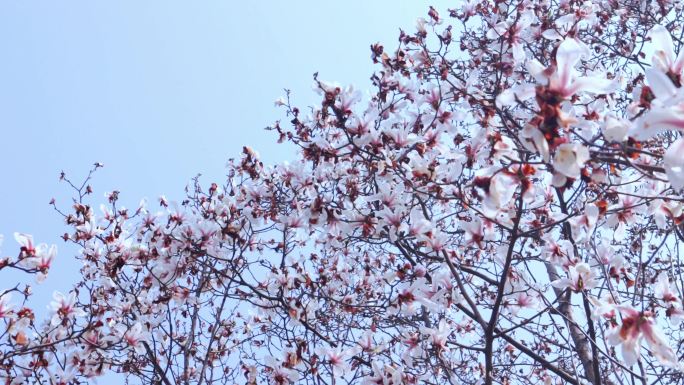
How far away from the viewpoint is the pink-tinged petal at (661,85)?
115 centimetres

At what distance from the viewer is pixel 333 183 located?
399cm

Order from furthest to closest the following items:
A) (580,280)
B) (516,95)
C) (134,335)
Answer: (134,335) < (580,280) < (516,95)

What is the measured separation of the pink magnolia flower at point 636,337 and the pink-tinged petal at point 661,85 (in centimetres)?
64

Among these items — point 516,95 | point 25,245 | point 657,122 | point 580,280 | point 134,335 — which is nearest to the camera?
point 657,122

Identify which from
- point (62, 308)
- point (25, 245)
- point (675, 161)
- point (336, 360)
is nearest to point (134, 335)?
point (62, 308)

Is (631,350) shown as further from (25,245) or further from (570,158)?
(25,245)

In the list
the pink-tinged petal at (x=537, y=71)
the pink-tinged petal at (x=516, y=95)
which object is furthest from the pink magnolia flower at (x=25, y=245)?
the pink-tinged petal at (x=537, y=71)

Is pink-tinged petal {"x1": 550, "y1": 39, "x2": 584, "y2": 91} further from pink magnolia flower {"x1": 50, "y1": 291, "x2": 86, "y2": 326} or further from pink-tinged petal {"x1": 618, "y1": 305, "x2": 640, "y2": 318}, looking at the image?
pink magnolia flower {"x1": 50, "y1": 291, "x2": 86, "y2": 326}

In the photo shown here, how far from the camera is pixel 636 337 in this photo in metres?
1.44

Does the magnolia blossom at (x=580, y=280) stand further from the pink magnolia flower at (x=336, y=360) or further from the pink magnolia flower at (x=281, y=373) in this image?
the pink magnolia flower at (x=281, y=373)

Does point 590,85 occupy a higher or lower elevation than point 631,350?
higher

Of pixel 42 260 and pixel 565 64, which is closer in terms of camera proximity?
pixel 565 64

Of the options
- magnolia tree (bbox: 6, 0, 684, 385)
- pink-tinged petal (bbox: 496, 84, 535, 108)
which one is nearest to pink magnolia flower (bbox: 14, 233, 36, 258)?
magnolia tree (bbox: 6, 0, 684, 385)

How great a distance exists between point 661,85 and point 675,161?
18 cm
